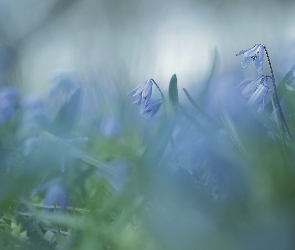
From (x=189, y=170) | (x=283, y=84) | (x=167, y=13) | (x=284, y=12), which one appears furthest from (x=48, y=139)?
(x=167, y=13)

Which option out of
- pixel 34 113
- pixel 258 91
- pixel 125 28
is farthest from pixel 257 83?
pixel 125 28

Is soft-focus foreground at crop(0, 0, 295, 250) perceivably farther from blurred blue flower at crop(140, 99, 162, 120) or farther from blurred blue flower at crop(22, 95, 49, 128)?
blurred blue flower at crop(22, 95, 49, 128)

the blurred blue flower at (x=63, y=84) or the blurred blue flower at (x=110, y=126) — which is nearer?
the blurred blue flower at (x=110, y=126)

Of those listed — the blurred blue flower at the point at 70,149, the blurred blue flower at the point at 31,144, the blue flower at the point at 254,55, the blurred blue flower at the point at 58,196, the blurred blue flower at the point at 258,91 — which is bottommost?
the blurred blue flower at the point at 58,196

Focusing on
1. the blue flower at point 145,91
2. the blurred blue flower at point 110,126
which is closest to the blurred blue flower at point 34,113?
the blurred blue flower at point 110,126

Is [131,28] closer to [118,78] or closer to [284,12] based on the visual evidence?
[284,12]

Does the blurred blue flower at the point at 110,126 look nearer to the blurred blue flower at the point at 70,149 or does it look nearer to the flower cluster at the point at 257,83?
the blurred blue flower at the point at 70,149

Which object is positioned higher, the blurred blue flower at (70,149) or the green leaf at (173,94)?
the green leaf at (173,94)

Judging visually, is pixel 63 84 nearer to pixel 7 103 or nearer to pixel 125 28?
pixel 7 103
